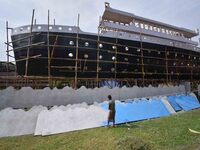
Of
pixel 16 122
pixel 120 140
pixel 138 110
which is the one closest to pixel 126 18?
pixel 138 110

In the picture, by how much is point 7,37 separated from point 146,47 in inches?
479

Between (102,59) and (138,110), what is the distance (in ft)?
21.1

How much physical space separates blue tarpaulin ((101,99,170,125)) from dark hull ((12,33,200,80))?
5.07 m

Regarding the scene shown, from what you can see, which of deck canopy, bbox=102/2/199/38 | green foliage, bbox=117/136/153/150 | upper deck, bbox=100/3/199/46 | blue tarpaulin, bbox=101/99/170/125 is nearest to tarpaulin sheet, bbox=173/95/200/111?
blue tarpaulin, bbox=101/99/170/125

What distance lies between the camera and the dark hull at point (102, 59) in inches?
563

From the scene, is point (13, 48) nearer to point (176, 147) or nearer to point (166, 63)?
point (176, 147)

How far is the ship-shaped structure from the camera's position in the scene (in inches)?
559

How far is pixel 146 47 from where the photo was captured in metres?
18.5

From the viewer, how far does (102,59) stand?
16016 millimetres

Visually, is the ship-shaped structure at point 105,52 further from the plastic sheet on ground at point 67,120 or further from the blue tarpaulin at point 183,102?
the plastic sheet on ground at point 67,120

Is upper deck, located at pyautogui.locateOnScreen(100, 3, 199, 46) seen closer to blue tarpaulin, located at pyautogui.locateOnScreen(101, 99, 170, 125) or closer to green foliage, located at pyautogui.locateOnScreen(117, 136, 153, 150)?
blue tarpaulin, located at pyautogui.locateOnScreen(101, 99, 170, 125)

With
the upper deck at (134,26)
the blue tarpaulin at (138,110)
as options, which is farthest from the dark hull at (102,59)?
the blue tarpaulin at (138,110)

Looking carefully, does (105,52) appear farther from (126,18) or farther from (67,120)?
(67,120)

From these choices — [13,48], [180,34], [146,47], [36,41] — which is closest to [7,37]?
[13,48]
